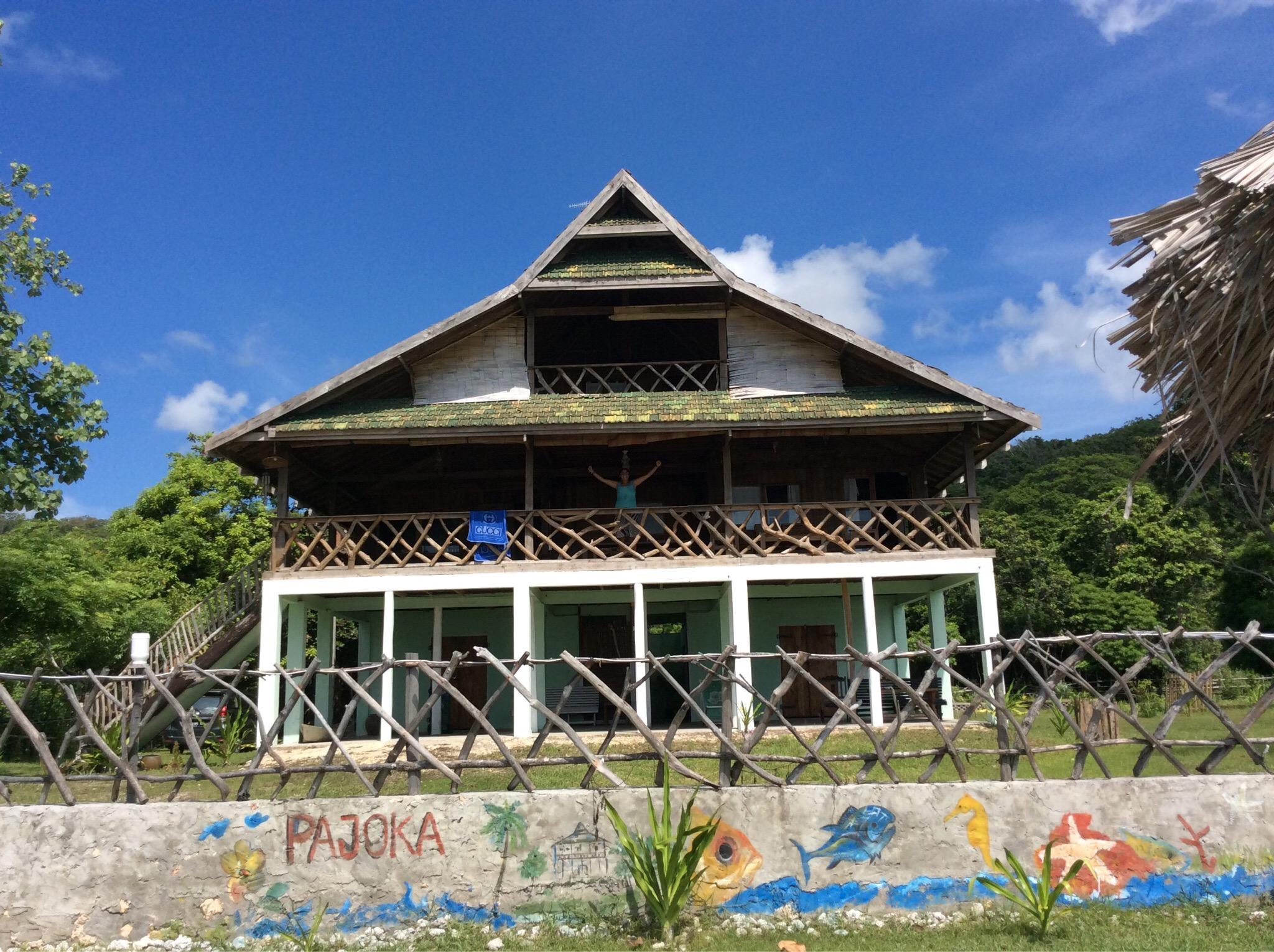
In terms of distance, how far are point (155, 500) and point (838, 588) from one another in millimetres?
20128

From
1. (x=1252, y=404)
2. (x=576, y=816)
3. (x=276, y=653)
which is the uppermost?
(x=1252, y=404)

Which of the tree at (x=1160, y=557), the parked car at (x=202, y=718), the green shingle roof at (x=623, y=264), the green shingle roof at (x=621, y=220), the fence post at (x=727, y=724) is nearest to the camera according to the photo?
the fence post at (x=727, y=724)

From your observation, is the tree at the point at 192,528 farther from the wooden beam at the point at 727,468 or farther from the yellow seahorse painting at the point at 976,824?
the yellow seahorse painting at the point at 976,824

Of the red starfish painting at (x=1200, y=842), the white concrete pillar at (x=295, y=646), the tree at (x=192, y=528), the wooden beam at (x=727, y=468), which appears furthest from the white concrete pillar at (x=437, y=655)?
the tree at (x=192, y=528)

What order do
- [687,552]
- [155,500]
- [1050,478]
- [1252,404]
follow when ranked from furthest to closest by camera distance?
[1050,478] < [155,500] < [687,552] < [1252,404]

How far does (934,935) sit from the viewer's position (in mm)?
6059

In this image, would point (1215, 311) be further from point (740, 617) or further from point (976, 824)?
point (740, 617)

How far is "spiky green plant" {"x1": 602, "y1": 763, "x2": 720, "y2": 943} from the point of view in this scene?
19.9 ft

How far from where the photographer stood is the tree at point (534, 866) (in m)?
6.47

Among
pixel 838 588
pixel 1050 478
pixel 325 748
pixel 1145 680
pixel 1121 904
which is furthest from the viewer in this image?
pixel 1050 478

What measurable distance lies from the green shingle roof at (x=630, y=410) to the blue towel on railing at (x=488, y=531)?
1385 mm

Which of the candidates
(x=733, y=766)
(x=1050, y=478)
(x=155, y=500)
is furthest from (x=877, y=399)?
(x=1050, y=478)

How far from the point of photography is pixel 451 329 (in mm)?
15398

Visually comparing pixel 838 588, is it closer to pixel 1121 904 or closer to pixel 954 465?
pixel 954 465
